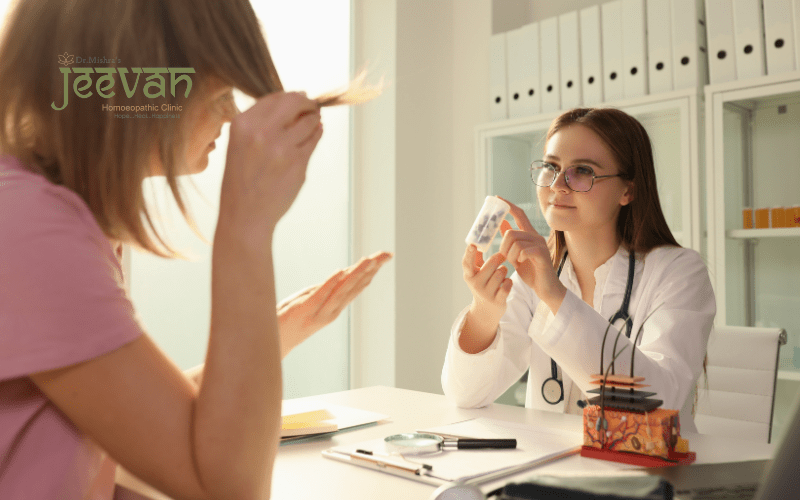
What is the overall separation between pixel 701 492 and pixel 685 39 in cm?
215

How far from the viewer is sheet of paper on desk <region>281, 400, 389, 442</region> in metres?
1.06

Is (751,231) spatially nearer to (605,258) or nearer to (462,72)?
(605,258)

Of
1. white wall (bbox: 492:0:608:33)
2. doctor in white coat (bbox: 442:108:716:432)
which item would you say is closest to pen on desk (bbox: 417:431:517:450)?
doctor in white coat (bbox: 442:108:716:432)

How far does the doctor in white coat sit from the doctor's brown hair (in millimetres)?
885

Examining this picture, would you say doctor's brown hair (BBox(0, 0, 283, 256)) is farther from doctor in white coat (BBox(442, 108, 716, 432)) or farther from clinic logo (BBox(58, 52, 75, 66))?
doctor in white coat (BBox(442, 108, 716, 432))

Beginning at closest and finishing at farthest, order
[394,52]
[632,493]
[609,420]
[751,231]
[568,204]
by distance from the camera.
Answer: [632,493]
[609,420]
[568,204]
[751,231]
[394,52]

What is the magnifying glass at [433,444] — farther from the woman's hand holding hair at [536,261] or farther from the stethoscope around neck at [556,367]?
the stethoscope around neck at [556,367]

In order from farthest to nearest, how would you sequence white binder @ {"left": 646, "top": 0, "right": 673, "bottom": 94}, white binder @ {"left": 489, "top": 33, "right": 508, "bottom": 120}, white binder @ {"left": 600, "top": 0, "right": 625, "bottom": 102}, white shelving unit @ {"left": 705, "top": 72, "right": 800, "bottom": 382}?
white binder @ {"left": 489, "top": 33, "right": 508, "bottom": 120}, white binder @ {"left": 600, "top": 0, "right": 625, "bottom": 102}, white binder @ {"left": 646, "top": 0, "right": 673, "bottom": 94}, white shelving unit @ {"left": 705, "top": 72, "right": 800, "bottom": 382}

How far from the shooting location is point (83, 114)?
2.01 feet

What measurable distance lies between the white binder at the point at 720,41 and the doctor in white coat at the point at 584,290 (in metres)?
0.74

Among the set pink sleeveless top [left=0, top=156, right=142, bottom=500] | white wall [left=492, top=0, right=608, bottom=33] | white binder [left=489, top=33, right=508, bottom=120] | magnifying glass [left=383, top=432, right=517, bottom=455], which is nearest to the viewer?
pink sleeveless top [left=0, top=156, right=142, bottom=500]

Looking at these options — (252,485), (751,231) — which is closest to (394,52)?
(751,231)

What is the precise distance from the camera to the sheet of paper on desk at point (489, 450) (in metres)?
0.85

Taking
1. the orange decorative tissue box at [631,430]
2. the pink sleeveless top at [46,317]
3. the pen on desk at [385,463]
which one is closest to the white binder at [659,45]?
the orange decorative tissue box at [631,430]
